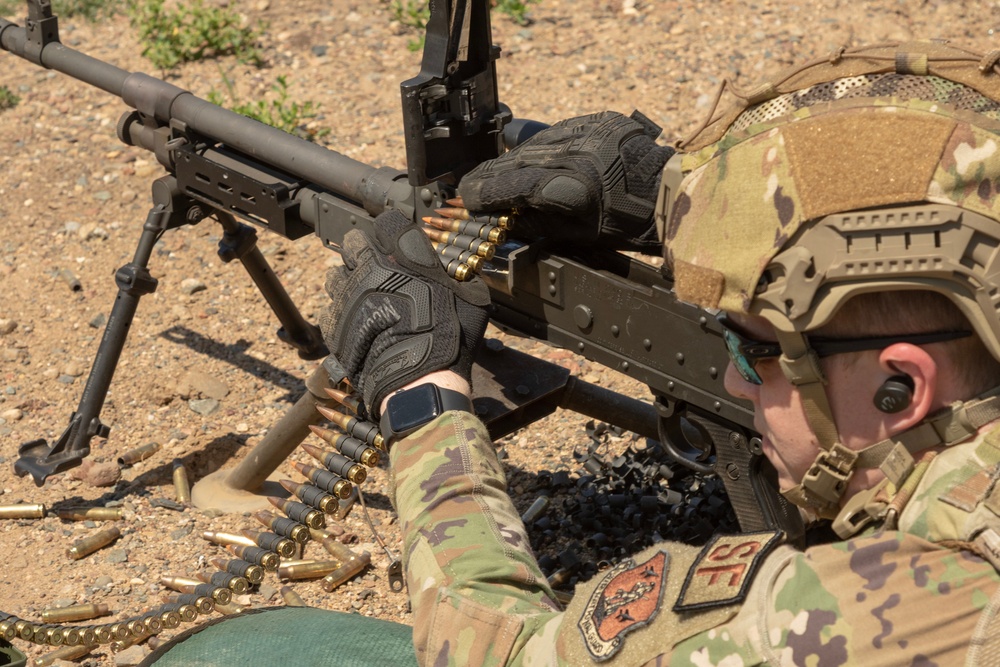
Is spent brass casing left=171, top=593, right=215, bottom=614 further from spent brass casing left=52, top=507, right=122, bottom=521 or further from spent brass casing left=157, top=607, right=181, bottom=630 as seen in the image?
spent brass casing left=52, top=507, right=122, bottom=521

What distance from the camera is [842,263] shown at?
2.09 metres

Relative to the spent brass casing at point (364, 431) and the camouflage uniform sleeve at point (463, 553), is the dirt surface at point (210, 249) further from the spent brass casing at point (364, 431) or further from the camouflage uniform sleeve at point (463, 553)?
the camouflage uniform sleeve at point (463, 553)

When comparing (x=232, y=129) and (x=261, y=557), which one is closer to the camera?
(x=261, y=557)

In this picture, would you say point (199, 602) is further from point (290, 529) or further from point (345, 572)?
point (345, 572)

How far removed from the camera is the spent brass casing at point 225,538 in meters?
4.83

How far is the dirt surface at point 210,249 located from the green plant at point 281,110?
0.44ft

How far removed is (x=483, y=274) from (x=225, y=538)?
181cm

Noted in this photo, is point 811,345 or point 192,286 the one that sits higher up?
point 192,286

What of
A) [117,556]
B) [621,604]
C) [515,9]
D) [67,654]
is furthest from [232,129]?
[515,9]

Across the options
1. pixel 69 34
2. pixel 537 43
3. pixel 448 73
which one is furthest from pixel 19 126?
pixel 448 73

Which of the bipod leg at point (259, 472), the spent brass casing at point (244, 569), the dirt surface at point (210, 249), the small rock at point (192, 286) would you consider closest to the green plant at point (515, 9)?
the dirt surface at point (210, 249)

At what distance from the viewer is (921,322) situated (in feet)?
6.98

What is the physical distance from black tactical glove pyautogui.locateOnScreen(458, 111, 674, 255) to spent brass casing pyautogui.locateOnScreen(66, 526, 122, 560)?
7.68ft

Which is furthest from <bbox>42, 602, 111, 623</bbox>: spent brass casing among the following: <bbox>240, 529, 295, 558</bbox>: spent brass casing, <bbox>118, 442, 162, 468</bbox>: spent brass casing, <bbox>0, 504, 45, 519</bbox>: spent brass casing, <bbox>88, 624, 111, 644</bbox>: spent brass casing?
<bbox>118, 442, 162, 468</bbox>: spent brass casing
